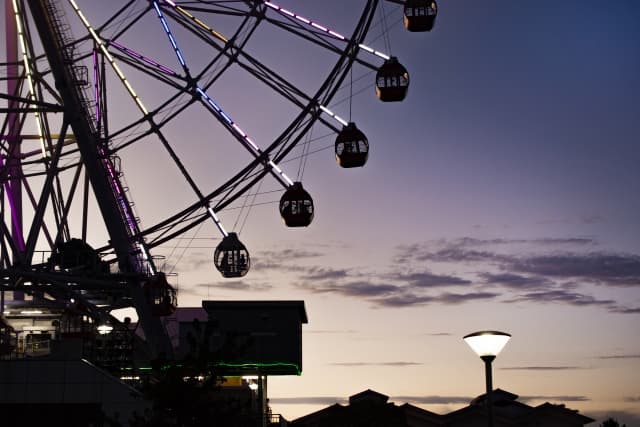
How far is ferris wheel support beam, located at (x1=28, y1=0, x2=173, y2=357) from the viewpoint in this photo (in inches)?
1668

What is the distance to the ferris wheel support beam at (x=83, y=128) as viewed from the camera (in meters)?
42.4

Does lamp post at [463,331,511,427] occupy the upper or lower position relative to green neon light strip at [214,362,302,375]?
lower

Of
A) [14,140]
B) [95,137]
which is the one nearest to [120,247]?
[95,137]

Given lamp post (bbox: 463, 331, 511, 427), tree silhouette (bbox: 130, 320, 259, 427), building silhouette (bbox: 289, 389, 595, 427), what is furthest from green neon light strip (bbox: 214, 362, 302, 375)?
lamp post (bbox: 463, 331, 511, 427)

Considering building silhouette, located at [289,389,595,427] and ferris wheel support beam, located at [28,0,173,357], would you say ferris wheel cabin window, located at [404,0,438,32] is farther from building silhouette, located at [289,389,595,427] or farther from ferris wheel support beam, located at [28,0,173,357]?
building silhouette, located at [289,389,595,427]

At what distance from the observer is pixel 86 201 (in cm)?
5431

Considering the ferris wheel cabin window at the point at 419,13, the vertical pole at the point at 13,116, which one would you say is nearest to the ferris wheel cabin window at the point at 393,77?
the ferris wheel cabin window at the point at 419,13

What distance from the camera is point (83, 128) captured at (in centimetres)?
→ 4406

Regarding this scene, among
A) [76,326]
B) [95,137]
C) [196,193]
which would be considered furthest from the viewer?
[76,326]

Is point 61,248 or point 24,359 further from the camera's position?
point 61,248

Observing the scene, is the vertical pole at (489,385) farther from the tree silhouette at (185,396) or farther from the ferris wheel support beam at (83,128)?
the ferris wheel support beam at (83,128)

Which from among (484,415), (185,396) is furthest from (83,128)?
(484,415)

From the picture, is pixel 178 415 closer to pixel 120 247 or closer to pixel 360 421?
pixel 120 247

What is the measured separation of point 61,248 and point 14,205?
1200 centimetres
